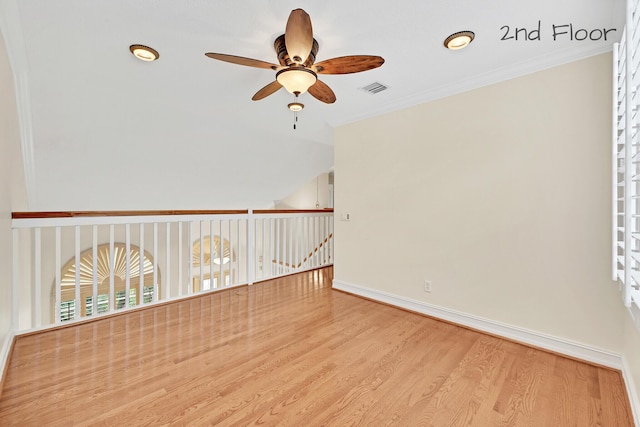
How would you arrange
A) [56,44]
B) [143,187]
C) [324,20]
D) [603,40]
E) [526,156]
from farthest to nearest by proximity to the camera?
1. [143,187]
2. [526,156]
3. [56,44]
4. [603,40]
5. [324,20]

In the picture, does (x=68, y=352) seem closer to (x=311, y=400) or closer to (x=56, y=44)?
(x=311, y=400)

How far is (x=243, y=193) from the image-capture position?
559 cm

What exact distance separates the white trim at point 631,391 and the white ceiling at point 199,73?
6.86 feet

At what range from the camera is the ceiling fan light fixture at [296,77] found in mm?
1724

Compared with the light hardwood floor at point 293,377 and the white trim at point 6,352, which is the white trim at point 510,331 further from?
the white trim at point 6,352

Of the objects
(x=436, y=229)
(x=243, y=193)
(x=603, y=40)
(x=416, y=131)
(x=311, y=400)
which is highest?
(x=603, y=40)

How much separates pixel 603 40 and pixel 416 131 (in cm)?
136

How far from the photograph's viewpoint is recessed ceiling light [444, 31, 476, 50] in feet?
5.95

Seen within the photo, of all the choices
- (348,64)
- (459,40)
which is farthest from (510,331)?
Result: (348,64)

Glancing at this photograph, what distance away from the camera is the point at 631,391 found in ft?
5.19

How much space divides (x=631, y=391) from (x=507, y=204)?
4.29ft

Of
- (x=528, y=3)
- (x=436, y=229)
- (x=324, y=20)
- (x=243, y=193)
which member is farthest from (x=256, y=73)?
(x=243, y=193)

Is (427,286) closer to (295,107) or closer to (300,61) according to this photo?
(295,107)

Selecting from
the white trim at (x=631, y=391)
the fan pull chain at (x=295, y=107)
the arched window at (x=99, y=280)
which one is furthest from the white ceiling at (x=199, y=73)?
the white trim at (x=631, y=391)
